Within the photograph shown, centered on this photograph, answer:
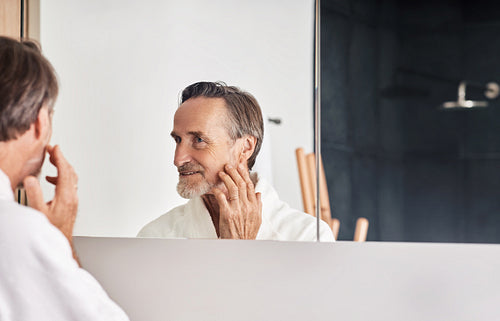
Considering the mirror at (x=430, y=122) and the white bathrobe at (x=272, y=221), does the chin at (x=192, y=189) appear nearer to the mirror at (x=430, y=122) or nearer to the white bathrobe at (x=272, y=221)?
the white bathrobe at (x=272, y=221)

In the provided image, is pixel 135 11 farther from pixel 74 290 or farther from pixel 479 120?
pixel 479 120

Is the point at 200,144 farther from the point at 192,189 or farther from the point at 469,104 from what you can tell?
the point at 469,104

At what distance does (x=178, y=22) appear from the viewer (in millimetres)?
745

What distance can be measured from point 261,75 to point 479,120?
110 cm

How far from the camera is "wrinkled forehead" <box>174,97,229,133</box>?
716mm

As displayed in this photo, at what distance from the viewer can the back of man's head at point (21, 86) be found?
0.64 meters

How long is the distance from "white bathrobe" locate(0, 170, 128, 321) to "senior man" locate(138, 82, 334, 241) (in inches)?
9.1

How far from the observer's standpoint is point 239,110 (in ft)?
2.34

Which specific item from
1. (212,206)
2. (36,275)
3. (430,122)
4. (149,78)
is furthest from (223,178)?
(430,122)

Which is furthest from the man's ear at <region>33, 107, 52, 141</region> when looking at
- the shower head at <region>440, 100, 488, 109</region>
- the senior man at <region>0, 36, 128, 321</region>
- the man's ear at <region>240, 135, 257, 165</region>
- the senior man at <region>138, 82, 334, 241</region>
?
the shower head at <region>440, 100, 488, 109</region>

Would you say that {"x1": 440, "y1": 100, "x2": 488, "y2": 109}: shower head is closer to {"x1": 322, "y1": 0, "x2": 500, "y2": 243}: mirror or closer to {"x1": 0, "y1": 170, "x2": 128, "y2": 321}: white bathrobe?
{"x1": 322, "y1": 0, "x2": 500, "y2": 243}: mirror

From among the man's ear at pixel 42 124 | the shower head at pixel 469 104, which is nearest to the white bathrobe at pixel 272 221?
the man's ear at pixel 42 124

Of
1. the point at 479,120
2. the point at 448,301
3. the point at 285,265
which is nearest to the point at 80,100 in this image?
the point at 285,265

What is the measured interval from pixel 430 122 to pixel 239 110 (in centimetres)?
105
